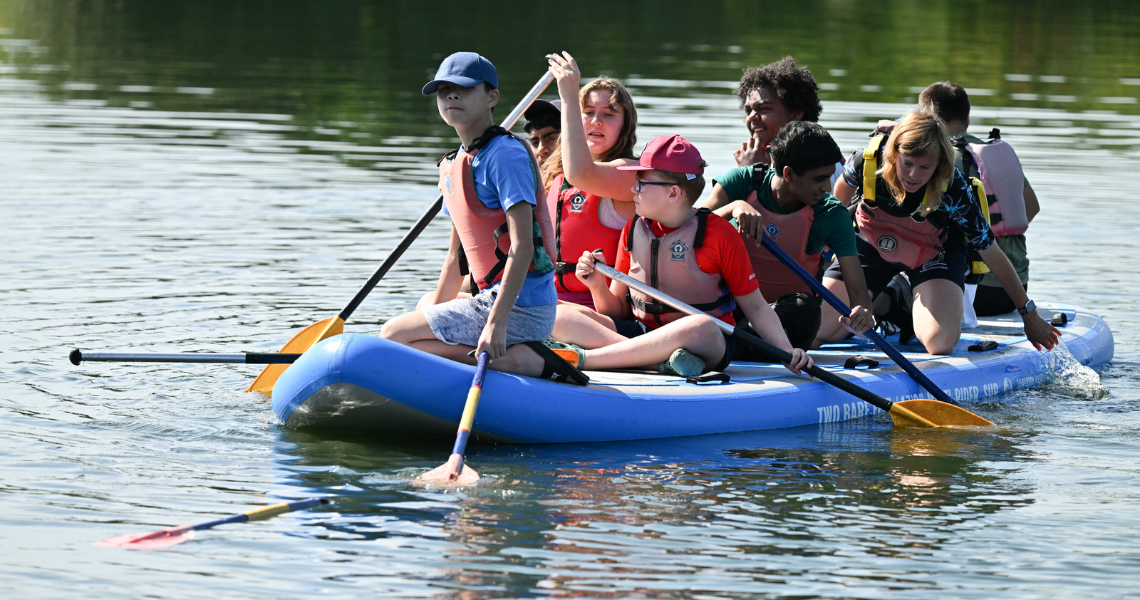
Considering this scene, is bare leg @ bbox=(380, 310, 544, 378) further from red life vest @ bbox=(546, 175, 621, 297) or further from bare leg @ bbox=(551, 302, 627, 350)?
red life vest @ bbox=(546, 175, 621, 297)

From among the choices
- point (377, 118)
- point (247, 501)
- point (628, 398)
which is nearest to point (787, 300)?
point (628, 398)

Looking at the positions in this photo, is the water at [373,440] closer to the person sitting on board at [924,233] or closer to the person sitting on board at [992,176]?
the person sitting on board at [924,233]

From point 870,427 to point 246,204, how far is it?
6450 millimetres

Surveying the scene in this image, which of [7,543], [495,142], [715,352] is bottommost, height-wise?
[7,543]

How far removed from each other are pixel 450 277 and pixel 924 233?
2.42m

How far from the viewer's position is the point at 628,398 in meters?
5.36

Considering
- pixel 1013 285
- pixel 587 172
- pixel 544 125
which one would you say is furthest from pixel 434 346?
pixel 1013 285

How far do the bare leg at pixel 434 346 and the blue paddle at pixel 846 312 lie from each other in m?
1.35

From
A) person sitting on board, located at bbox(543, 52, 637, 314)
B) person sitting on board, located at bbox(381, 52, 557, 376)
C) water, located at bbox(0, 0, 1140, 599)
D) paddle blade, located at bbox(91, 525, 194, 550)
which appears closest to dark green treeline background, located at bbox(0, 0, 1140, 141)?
water, located at bbox(0, 0, 1140, 599)

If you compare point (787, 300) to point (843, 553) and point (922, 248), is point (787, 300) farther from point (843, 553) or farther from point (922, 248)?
point (843, 553)

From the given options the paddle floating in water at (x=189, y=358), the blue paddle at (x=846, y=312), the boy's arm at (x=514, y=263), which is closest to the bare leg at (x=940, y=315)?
the blue paddle at (x=846, y=312)

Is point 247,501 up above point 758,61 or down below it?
below

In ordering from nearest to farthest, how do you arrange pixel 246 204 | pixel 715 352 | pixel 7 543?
1. pixel 7 543
2. pixel 715 352
3. pixel 246 204

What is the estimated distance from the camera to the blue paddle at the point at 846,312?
596 cm
